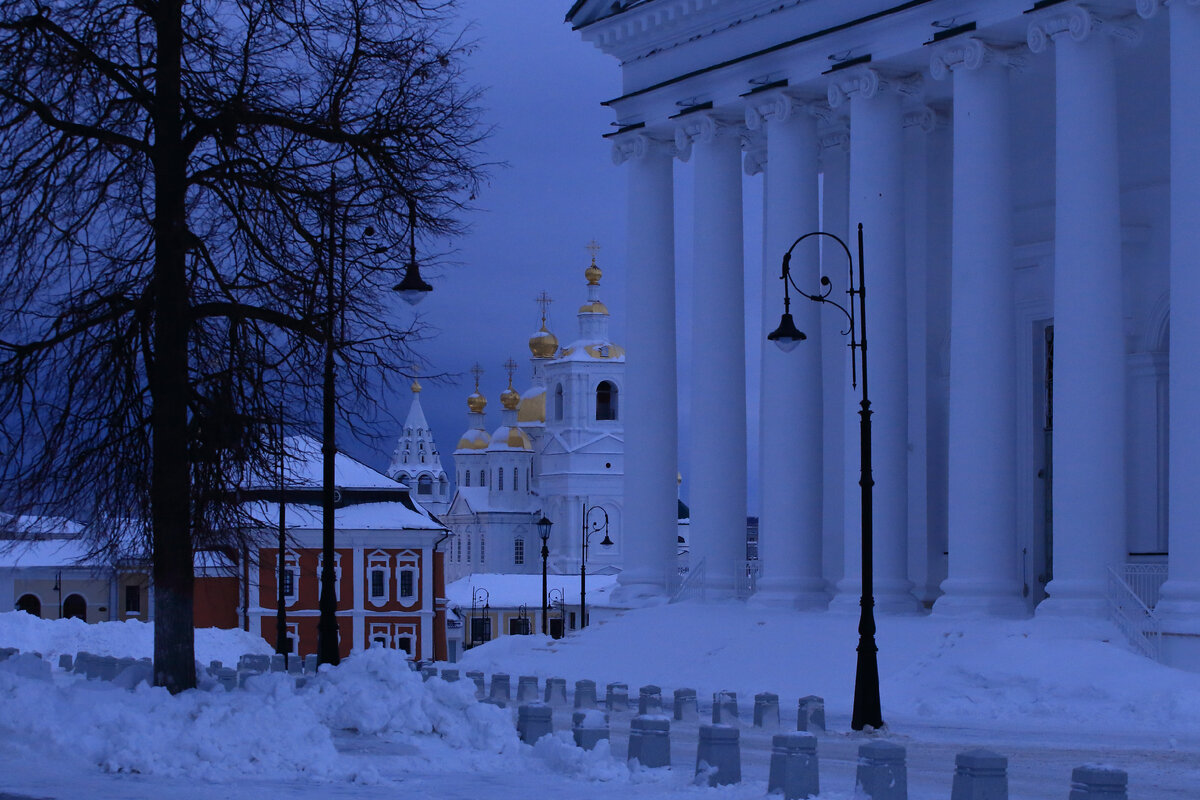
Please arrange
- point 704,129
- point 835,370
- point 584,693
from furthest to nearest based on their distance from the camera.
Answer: point 835,370 → point 704,129 → point 584,693

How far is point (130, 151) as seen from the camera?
21766 millimetres

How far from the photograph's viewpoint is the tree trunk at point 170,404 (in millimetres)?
21500

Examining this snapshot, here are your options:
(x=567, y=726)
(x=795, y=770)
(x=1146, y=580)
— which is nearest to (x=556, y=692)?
(x=567, y=726)

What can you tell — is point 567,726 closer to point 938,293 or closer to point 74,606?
point 938,293

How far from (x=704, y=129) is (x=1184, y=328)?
14.7 m

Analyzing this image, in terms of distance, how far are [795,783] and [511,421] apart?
168 m

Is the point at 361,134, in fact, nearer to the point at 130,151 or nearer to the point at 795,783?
the point at 130,151

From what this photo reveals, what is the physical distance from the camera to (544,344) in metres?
176

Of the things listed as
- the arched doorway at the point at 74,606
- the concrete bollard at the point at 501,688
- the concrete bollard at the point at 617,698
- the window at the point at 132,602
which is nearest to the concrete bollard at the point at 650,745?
the concrete bollard at the point at 617,698

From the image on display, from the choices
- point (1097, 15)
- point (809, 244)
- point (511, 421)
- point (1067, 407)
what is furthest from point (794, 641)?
point (511, 421)

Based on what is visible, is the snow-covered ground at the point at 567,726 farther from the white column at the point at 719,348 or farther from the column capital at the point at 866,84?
the column capital at the point at 866,84

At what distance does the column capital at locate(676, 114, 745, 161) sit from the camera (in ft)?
134

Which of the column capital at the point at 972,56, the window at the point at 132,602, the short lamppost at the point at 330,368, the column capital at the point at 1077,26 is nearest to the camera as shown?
the short lamppost at the point at 330,368

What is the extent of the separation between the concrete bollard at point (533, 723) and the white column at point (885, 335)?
16.9 meters
